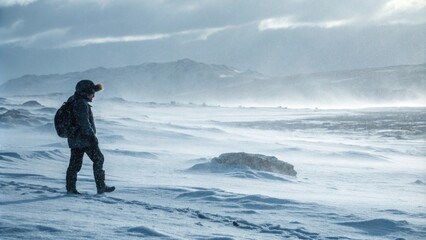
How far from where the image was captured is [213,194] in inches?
257

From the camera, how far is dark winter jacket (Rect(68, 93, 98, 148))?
19.5 ft

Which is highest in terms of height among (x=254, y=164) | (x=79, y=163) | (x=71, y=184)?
(x=79, y=163)

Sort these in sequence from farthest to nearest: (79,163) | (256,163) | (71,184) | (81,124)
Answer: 1. (256,163)
2. (79,163)
3. (71,184)
4. (81,124)

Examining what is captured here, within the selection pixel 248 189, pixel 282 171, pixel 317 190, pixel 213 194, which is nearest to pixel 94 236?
pixel 213 194

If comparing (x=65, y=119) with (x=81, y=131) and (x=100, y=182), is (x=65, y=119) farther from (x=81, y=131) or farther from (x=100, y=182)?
(x=100, y=182)

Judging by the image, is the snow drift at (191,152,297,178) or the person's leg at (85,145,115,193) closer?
the person's leg at (85,145,115,193)

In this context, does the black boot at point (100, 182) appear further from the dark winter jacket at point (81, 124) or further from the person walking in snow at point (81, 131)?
the dark winter jacket at point (81, 124)

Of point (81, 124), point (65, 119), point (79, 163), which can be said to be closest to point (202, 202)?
point (79, 163)

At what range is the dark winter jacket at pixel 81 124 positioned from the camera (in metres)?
5.96

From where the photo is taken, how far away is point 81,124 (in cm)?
596

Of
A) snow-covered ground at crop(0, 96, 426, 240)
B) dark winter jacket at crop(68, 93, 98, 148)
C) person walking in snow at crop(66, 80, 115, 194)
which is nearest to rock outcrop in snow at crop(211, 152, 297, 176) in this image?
snow-covered ground at crop(0, 96, 426, 240)

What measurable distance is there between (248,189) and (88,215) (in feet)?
11.1

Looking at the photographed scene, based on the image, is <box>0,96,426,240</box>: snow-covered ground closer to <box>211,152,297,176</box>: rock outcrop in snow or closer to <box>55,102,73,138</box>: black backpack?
<box>211,152,297,176</box>: rock outcrop in snow

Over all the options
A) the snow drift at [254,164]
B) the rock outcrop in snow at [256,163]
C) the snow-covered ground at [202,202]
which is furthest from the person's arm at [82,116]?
the rock outcrop in snow at [256,163]
